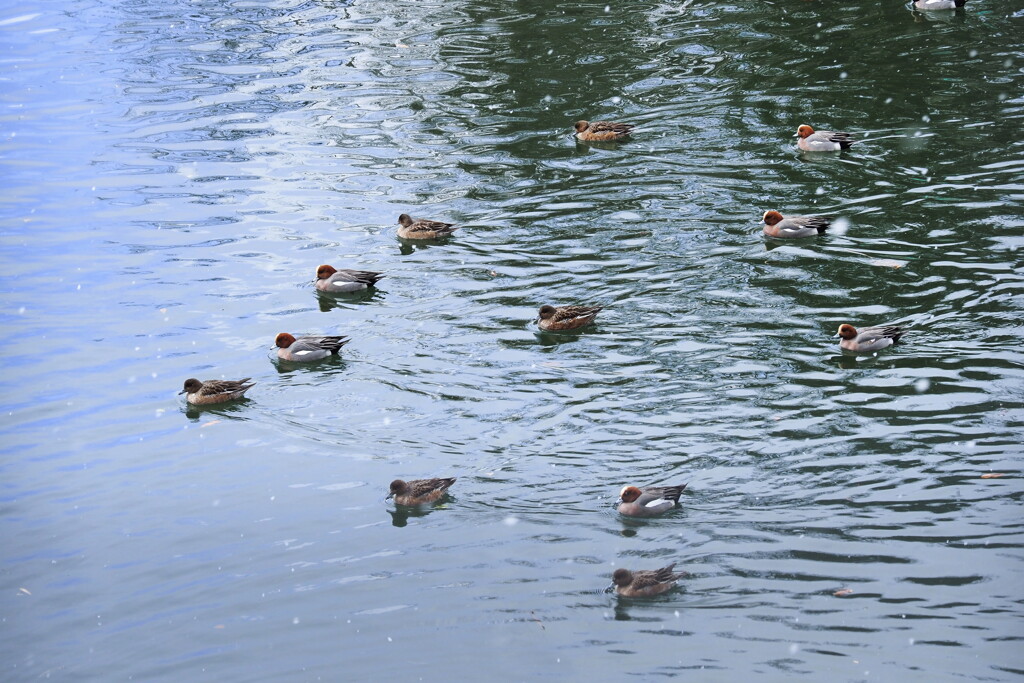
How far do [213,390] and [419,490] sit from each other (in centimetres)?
368

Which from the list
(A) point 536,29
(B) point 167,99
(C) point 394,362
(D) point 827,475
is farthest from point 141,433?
(A) point 536,29

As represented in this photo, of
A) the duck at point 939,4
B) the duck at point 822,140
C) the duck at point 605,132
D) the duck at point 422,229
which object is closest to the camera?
the duck at point 422,229

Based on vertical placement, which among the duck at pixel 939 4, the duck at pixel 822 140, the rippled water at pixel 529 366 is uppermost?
the duck at pixel 939 4

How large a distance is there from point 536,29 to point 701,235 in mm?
11697

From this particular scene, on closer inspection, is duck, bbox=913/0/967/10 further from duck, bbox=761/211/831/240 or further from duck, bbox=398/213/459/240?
duck, bbox=398/213/459/240

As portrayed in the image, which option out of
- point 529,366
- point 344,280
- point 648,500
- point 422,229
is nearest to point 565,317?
point 529,366

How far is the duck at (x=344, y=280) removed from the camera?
16.1 m

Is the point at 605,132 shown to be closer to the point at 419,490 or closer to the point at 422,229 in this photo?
the point at 422,229

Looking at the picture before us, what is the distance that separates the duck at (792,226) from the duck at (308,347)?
603 centimetres

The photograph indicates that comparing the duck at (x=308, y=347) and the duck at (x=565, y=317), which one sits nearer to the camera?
the duck at (x=565, y=317)

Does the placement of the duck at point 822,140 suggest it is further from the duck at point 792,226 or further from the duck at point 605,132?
the duck at point 605,132

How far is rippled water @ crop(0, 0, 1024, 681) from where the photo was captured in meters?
9.76

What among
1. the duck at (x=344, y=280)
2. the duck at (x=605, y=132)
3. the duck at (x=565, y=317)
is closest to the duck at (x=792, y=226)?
the duck at (x=565, y=317)

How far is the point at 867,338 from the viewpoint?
12906 millimetres
